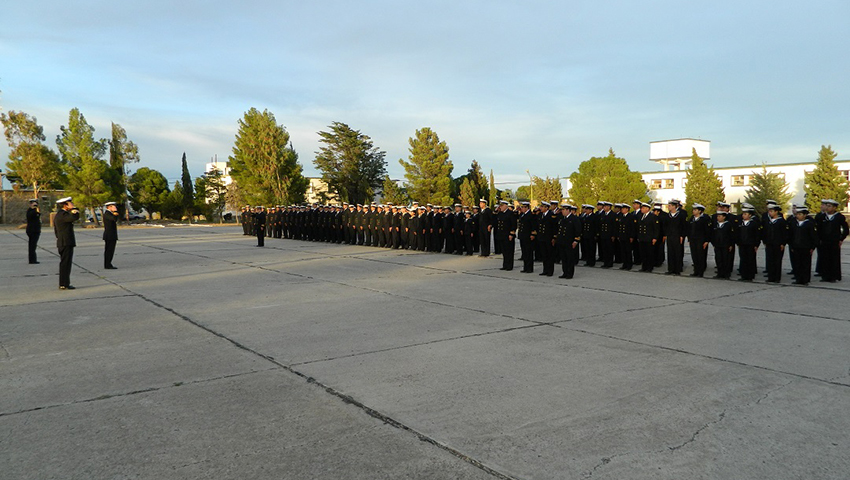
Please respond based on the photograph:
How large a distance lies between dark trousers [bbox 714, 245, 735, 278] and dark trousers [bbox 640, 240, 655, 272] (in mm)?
1582

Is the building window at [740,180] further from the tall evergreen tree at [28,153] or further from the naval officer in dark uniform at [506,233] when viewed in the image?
the tall evergreen tree at [28,153]

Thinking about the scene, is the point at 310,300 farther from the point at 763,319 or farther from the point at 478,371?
the point at 763,319

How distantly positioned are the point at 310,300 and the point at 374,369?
168 inches

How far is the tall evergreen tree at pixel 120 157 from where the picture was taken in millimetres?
59219

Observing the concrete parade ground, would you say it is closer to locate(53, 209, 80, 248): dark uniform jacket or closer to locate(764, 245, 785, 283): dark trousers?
locate(53, 209, 80, 248): dark uniform jacket

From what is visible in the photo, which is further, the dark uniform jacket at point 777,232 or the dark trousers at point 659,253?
the dark trousers at point 659,253

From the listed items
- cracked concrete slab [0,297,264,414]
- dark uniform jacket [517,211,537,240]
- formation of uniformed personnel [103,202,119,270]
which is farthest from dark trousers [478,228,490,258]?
cracked concrete slab [0,297,264,414]

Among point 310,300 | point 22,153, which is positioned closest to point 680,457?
point 310,300

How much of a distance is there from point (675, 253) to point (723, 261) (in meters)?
1.07

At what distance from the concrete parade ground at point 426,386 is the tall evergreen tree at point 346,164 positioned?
52.1 m

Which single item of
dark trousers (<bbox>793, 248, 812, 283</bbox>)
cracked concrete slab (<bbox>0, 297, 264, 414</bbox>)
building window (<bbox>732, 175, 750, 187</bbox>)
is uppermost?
building window (<bbox>732, 175, 750, 187</bbox>)

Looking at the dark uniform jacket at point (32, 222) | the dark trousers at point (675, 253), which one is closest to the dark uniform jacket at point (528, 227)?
the dark trousers at point (675, 253)

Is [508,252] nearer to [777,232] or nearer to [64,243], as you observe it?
[777,232]

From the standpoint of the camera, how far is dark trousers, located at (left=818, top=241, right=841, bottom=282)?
11.3 meters
